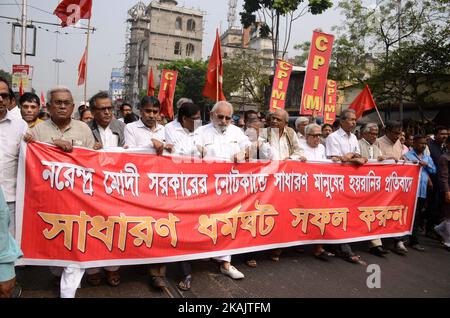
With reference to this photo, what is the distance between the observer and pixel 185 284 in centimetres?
333

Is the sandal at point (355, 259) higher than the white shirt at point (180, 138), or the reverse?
the white shirt at point (180, 138)

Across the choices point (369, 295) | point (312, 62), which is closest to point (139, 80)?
point (312, 62)

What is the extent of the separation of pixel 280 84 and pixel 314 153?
18.5ft

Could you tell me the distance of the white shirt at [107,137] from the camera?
12.4 feet

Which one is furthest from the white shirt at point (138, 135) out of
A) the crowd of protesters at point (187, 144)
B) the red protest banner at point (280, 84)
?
the red protest banner at point (280, 84)

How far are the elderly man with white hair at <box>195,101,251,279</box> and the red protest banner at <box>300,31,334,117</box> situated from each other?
3.53m

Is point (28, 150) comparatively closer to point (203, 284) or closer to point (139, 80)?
point (203, 284)

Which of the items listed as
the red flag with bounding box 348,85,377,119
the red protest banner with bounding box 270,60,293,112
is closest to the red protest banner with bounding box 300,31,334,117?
the red flag with bounding box 348,85,377,119

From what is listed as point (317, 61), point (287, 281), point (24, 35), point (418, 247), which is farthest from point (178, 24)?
point (287, 281)

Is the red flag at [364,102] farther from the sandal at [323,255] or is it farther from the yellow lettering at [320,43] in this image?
the sandal at [323,255]

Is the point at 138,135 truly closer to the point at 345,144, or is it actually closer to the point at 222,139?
the point at 222,139

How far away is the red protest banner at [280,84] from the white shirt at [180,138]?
5967 millimetres

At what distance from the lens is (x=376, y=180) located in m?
4.76

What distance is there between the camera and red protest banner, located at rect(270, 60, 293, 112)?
32.0 feet
